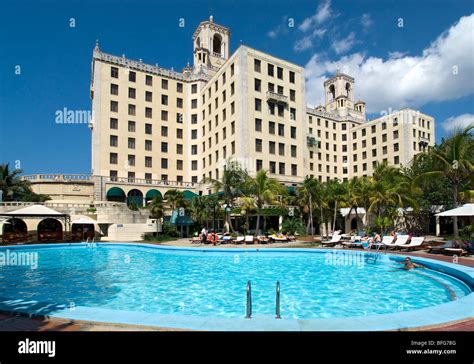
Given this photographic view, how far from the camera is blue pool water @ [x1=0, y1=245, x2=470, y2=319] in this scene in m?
9.59

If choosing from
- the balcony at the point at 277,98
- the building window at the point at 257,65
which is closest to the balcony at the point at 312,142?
the balcony at the point at 277,98

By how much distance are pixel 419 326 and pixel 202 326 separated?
4.05 metres

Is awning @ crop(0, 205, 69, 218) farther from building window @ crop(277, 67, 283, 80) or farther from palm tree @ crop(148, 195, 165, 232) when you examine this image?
building window @ crop(277, 67, 283, 80)

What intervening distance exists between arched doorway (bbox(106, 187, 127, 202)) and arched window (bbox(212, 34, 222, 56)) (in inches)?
1399

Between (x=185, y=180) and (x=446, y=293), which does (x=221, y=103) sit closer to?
(x=185, y=180)

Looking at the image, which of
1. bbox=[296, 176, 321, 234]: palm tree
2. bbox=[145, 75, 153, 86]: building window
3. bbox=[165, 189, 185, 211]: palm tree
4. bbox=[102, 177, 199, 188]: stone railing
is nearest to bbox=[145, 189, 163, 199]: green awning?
bbox=[102, 177, 199, 188]: stone railing

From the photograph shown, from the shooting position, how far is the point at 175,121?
53406 mm

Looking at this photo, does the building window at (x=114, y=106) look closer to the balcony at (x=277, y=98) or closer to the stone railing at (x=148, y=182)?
the stone railing at (x=148, y=182)

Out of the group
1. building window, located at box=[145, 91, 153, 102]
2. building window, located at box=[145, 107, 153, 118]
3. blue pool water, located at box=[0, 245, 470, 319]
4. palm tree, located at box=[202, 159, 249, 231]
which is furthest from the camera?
building window, located at box=[145, 91, 153, 102]

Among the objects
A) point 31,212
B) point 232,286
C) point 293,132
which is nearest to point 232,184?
point 31,212

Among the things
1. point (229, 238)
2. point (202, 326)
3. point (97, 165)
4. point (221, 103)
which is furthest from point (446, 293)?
point (97, 165)

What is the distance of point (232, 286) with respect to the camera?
41.0 ft

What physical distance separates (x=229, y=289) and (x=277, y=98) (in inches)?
1429

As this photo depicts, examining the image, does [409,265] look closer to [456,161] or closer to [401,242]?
[401,242]
